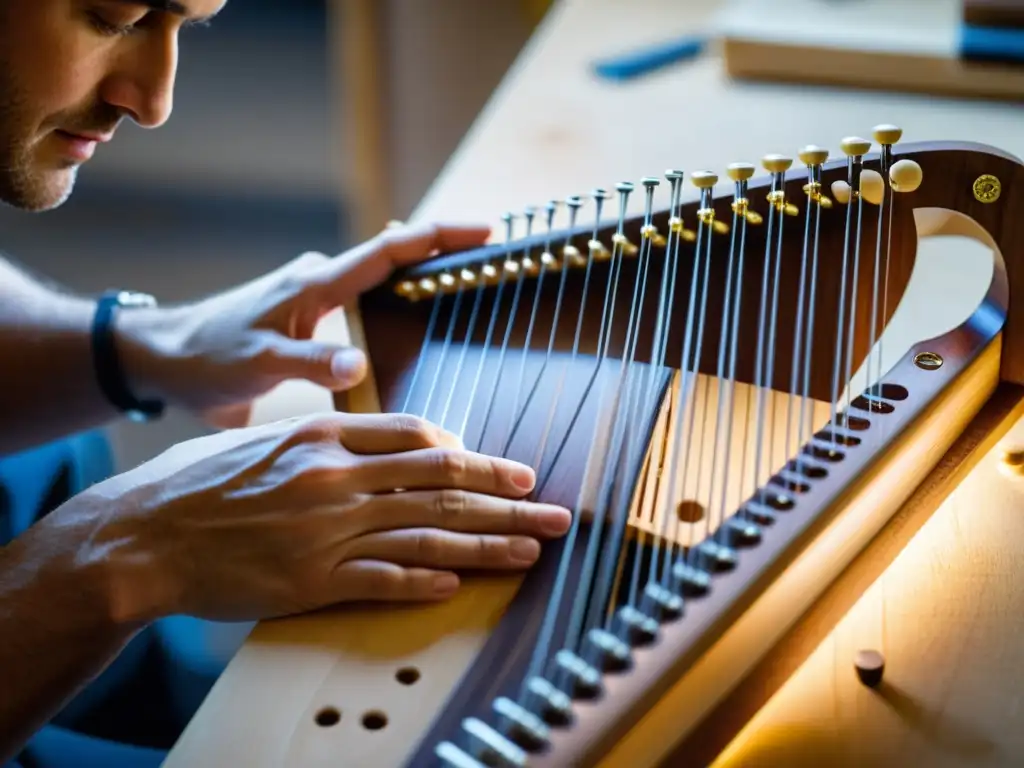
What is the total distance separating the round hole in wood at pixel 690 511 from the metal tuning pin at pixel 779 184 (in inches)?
12.2

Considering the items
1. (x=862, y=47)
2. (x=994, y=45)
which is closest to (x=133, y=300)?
(x=862, y=47)

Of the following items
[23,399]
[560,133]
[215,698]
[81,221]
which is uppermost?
[560,133]

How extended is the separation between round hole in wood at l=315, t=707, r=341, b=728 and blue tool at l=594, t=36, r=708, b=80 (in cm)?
126

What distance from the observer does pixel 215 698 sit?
838mm

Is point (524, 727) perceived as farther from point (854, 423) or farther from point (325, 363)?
point (325, 363)

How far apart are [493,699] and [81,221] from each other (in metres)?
2.74

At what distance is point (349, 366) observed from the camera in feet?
3.74

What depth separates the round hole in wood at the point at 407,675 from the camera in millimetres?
829

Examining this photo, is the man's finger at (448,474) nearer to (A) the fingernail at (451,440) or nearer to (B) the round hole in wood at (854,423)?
(A) the fingernail at (451,440)

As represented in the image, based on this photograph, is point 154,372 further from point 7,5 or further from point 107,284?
point 107,284

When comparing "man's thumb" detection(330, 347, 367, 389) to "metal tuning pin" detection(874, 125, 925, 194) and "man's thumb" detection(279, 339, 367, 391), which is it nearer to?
"man's thumb" detection(279, 339, 367, 391)

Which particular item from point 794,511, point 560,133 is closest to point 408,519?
point 794,511

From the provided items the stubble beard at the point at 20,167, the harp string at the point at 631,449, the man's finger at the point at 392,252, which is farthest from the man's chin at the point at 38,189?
the harp string at the point at 631,449

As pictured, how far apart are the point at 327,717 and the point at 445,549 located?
0.54ft
